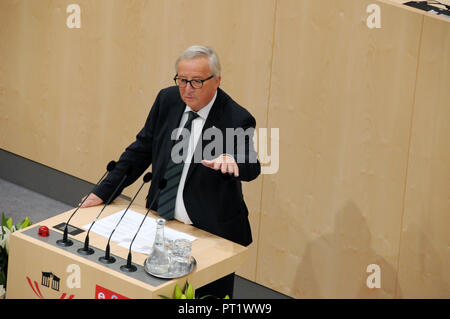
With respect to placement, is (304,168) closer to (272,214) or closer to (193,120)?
(272,214)

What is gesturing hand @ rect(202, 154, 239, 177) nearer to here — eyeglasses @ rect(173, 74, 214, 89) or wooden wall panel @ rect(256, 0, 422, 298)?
eyeglasses @ rect(173, 74, 214, 89)

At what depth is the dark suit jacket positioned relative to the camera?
3943mm

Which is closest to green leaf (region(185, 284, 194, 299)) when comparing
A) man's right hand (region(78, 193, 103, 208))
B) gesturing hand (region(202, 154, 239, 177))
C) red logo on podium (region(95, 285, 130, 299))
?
red logo on podium (region(95, 285, 130, 299))

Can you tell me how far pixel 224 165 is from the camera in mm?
3551

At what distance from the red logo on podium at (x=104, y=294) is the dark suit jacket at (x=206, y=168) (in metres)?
0.73

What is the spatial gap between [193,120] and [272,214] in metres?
1.53

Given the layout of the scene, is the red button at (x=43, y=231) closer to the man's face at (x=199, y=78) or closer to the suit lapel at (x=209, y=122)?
the suit lapel at (x=209, y=122)

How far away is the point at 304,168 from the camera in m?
A: 5.11

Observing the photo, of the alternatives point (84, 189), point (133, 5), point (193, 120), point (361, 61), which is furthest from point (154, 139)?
point (84, 189)

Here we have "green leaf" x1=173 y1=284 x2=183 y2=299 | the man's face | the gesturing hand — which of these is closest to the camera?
"green leaf" x1=173 y1=284 x2=183 y2=299

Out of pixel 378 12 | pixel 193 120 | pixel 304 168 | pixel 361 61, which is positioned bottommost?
pixel 304 168

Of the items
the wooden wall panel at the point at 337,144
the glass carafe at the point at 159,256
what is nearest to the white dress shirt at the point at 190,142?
the glass carafe at the point at 159,256

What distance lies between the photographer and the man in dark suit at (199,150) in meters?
3.84
